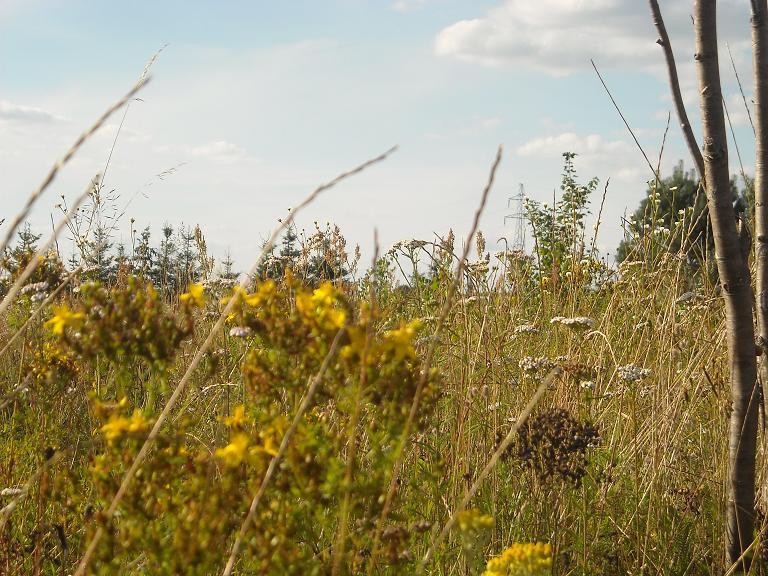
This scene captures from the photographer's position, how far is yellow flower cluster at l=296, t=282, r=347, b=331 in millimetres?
1613

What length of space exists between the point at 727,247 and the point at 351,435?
1568mm

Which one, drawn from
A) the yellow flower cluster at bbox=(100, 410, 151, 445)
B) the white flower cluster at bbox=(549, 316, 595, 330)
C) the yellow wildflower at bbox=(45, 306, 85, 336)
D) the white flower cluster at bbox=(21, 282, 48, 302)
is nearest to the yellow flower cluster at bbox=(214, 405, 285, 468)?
the yellow flower cluster at bbox=(100, 410, 151, 445)

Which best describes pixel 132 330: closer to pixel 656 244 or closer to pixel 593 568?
pixel 593 568

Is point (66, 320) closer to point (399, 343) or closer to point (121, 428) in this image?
point (121, 428)

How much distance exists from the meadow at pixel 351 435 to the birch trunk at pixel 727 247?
432 mm

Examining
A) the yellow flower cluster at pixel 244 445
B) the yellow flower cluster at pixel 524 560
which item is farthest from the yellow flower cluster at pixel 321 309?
the yellow flower cluster at pixel 524 560

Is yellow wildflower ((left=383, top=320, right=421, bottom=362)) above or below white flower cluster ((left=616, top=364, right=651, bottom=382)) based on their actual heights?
above

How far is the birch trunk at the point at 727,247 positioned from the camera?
8.57 ft

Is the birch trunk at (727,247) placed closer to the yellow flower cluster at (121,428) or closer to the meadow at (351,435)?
the meadow at (351,435)

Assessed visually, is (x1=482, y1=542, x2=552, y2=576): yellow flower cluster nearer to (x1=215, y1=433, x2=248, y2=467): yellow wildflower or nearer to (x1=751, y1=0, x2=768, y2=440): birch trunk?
(x1=215, y1=433, x2=248, y2=467): yellow wildflower

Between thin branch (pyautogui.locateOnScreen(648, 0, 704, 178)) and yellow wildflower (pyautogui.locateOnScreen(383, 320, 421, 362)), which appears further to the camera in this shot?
thin branch (pyautogui.locateOnScreen(648, 0, 704, 178))

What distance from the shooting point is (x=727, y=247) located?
2.61 m

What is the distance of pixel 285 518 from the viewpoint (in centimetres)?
163

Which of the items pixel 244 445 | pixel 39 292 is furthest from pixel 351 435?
pixel 39 292
